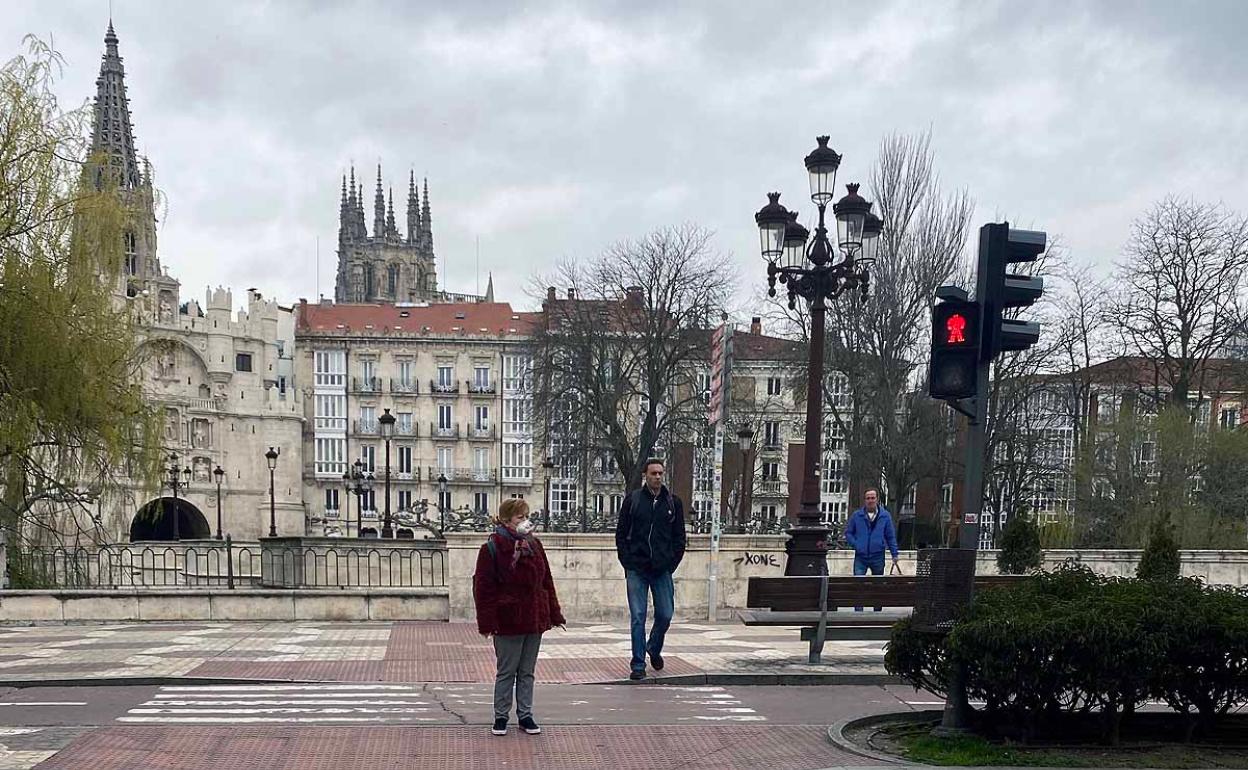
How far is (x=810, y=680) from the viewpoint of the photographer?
1052 centimetres

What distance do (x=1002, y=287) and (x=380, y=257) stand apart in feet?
433

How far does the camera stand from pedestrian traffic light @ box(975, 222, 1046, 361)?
24.4 feet

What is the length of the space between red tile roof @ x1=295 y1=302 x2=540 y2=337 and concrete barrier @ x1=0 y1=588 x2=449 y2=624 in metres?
69.5

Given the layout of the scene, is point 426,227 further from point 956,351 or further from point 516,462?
point 956,351

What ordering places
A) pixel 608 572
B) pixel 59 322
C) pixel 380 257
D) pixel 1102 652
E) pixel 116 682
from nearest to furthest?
pixel 1102 652, pixel 116 682, pixel 59 322, pixel 608 572, pixel 380 257

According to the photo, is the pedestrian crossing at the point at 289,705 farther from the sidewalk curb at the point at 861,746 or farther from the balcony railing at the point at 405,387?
the balcony railing at the point at 405,387

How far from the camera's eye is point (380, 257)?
135 metres

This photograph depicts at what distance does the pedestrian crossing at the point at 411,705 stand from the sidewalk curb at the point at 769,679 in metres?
0.16

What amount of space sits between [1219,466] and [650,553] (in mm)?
29636

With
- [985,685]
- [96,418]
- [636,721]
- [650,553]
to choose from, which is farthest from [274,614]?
[985,685]

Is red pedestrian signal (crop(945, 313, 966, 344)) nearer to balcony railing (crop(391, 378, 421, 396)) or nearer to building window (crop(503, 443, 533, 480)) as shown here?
building window (crop(503, 443, 533, 480))

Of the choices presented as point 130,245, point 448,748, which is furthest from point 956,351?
point 130,245

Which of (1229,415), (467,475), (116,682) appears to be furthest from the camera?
(467,475)

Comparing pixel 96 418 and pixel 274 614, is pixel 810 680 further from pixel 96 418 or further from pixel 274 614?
pixel 96 418
